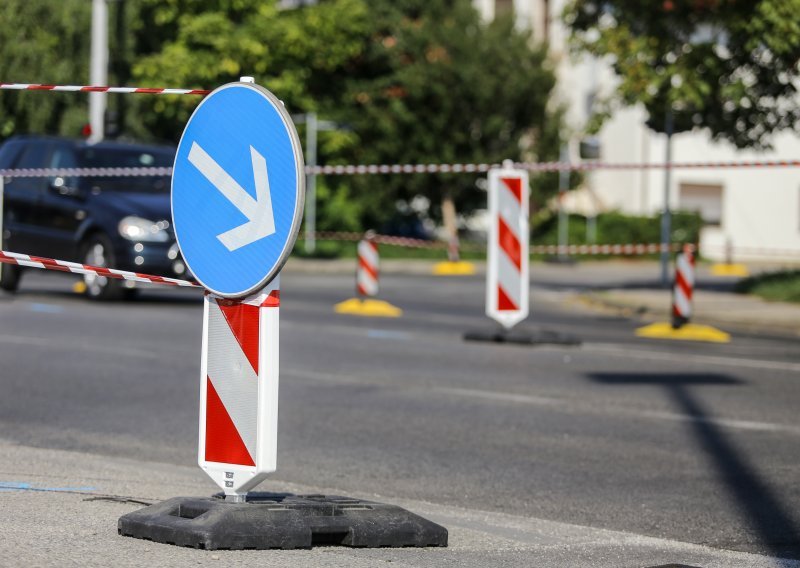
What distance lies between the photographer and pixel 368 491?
7715 mm

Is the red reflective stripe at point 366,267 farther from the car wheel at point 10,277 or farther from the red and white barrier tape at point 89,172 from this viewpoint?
the car wheel at point 10,277

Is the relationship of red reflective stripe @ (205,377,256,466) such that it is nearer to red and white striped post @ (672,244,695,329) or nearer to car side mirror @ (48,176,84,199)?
red and white striped post @ (672,244,695,329)

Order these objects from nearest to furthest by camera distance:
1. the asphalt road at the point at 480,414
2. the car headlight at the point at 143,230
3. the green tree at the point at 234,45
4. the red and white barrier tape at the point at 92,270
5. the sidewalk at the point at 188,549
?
the sidewalk at the point at 188,549, the red and white barrier tape at the point at 92,270, the asphalt road at the point at 480,414, the car headlight at the point at 143,230, the green tree at the point at 234,45

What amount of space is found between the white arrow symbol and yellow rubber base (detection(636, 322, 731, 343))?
11960mm

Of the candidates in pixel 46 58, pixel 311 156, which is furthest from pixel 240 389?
pixel 311 156

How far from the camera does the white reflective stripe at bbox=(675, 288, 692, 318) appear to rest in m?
17.2

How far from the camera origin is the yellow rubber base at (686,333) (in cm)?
1709

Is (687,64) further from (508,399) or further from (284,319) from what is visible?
(508,399)

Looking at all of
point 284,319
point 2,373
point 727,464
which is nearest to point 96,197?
point 284,319

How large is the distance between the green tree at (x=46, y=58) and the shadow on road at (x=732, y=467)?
22.9 m

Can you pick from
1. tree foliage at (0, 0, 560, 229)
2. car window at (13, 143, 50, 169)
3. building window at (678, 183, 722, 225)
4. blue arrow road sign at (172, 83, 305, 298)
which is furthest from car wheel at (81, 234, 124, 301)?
building window at (678, 183, 722, 225)

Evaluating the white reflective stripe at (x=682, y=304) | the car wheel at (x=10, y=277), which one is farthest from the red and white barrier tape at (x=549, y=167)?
the car wheel at (x=10, y=277)

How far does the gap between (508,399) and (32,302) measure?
9224 mm

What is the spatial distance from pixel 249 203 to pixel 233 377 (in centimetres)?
59
